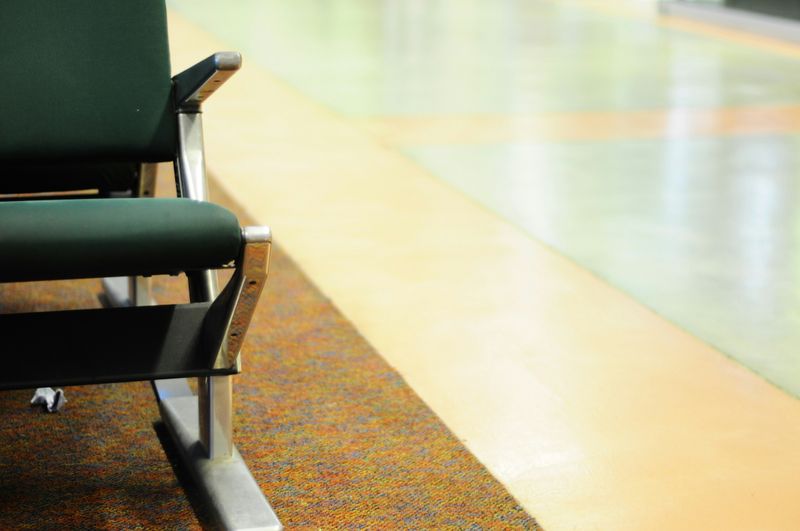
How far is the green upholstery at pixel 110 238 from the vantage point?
5.41 ft

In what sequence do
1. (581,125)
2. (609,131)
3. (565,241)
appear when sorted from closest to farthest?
(565,241)
(609,131)
(581,125)

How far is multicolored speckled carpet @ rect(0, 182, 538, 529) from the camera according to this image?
1917 millimetres

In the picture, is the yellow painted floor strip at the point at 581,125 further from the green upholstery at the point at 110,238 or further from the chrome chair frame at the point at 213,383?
the green upholstery at the point at 110,238

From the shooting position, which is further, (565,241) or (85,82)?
(565,241)

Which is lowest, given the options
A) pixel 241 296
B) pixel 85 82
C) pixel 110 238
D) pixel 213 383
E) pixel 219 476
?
pixel 219 476

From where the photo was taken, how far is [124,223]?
1.69 m

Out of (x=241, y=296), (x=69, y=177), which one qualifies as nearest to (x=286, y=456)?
(x=241, y=296)

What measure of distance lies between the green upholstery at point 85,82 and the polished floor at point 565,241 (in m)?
0.76

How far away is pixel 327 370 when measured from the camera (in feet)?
8.33

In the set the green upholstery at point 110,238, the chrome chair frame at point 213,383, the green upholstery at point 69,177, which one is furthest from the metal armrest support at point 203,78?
the green upholstery at point 110,238

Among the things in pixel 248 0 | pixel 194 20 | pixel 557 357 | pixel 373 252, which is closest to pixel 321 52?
pixel 194 20

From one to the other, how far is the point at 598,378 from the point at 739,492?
0.53 metres

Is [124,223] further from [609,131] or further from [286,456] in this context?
[609,131]

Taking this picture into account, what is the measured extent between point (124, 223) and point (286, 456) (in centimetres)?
62
